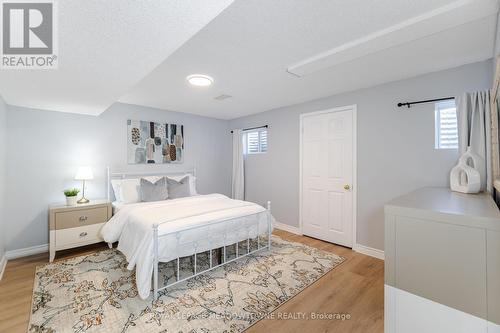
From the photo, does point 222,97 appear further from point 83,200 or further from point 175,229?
point 83,200

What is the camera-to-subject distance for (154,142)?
4.11m

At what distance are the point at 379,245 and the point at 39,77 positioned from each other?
168 inches

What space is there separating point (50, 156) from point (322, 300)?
406cm

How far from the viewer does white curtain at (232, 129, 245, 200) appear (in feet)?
16.0

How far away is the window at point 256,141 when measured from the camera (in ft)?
15.1

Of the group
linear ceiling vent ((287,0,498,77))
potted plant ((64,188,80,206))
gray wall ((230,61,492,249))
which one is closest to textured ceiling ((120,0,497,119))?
linear ceiling vent ((287,0,498,77))

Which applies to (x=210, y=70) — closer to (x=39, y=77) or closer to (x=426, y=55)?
(x=39, y=77)

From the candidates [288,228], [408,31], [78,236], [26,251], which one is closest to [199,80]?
[408,31]

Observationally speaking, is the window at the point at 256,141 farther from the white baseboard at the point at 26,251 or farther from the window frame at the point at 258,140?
the white baseboard at the point at 26,251

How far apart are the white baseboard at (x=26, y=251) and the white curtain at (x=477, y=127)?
17.5 ft

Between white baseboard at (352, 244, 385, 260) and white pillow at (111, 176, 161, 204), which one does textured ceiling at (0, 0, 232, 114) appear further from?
white baseboard at (352, 244, 385, 260)

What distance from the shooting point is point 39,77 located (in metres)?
1.96

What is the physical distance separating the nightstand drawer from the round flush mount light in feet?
7.34

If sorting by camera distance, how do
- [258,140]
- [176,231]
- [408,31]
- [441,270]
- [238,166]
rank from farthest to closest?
[238,166], [258,140], [176,231], [408,31], [441,270]
